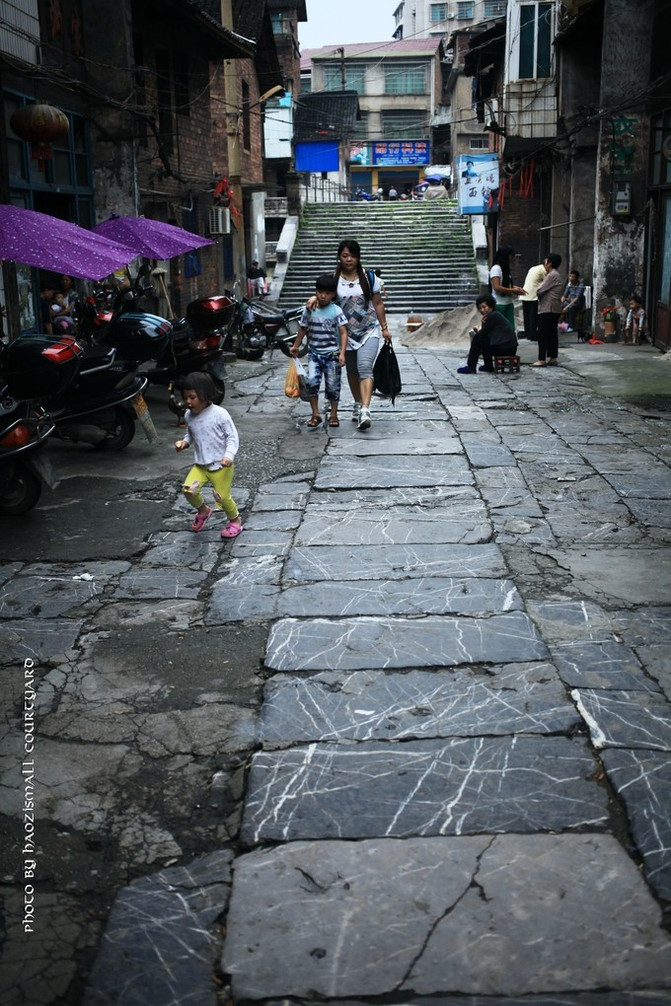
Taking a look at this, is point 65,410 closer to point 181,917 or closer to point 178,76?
point 181,917

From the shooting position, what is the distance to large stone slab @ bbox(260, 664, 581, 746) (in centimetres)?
369

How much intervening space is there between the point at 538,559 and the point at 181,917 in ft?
11.1

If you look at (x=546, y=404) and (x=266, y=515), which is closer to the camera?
(x=266, y=515)

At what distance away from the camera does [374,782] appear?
3.35m

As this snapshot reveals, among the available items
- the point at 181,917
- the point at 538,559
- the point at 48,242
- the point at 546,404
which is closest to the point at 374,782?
the point at 181,917

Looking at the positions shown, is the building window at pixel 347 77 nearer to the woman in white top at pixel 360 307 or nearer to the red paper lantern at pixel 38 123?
the red paper lantern at pixel 38 123

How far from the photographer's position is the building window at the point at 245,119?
87.7 feet

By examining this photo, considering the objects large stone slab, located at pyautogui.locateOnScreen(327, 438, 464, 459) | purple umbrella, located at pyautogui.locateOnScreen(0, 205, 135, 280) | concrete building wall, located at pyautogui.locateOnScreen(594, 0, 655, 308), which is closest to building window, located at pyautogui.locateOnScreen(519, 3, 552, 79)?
concrete building wall, located at pyautogui.locateOnScreen(594, 0, 655, 308)

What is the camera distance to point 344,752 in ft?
11.7

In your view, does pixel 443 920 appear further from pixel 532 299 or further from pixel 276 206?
pixel 276 206

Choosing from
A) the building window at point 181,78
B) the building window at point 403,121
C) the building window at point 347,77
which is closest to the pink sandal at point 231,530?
the building window at point 181,78

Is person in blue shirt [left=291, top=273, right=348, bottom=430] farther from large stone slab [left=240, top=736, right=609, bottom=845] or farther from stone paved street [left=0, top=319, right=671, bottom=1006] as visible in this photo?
large stone slab [left=240, top=736, right=609, bottom=845]

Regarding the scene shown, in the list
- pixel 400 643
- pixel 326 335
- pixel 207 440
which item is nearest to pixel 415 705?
pixel 400 643

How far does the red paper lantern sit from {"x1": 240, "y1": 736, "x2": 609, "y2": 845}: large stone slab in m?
8.77
